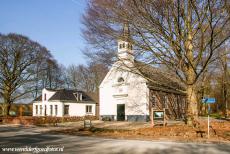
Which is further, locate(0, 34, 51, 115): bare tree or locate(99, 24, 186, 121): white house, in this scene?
locate(0, 34, 51, 115): bare tree

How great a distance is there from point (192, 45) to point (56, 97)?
95.0 ft

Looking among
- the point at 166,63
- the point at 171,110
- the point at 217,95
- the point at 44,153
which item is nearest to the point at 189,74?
the point at 166,63

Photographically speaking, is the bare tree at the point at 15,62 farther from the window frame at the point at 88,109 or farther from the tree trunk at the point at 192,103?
the tree trunk at the point at 192,103

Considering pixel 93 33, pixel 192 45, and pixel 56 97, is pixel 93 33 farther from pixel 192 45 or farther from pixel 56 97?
pixel 56 97

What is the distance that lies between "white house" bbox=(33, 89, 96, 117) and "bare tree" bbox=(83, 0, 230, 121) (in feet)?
86.5

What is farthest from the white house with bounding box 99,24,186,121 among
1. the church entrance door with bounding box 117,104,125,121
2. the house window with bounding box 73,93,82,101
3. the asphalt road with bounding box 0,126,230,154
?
the asphalt road with bounding box 0,126,230,154

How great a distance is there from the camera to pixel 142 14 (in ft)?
52.2

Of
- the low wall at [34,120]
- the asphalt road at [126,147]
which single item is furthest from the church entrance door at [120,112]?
the asphalt road at [126,147]

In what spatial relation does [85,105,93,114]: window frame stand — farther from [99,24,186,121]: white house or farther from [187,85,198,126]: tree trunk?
[187,85,198,126]: tree trunk

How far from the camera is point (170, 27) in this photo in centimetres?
1702

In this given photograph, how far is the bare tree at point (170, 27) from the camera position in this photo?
50.1 feet

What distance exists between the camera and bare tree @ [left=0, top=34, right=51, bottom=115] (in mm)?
41938

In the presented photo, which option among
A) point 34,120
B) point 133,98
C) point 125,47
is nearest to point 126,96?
point 133,98

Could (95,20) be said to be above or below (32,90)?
above
